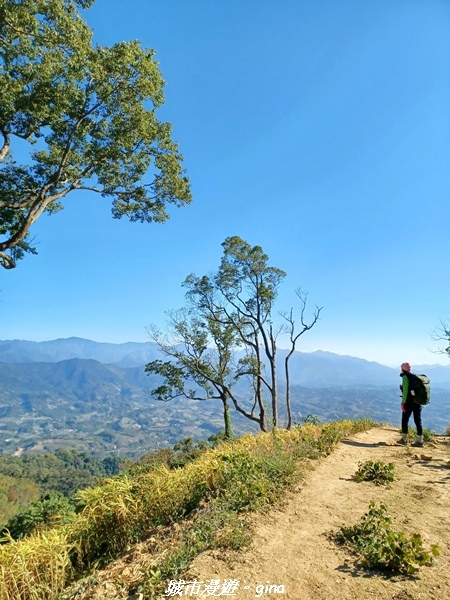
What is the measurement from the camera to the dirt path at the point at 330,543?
264cm

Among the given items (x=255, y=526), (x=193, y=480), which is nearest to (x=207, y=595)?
(x=255, y=526)

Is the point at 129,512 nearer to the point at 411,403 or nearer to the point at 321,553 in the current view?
the point at 321,553

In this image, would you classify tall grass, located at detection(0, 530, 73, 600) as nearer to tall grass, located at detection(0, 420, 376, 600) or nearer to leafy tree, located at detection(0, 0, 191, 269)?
tall grass, located at detection(0, 420, 376, 600)

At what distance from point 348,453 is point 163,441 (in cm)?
19862

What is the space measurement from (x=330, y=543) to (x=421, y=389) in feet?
19.1

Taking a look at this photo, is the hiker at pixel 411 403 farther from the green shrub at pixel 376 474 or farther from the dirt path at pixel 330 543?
the green shrub at pixel 376 474

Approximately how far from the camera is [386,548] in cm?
296

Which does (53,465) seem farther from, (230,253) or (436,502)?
(436,502)

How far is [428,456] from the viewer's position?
22.1ft

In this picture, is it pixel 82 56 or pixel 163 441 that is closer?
pixel 82 56

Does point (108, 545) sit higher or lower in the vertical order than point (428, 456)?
lower

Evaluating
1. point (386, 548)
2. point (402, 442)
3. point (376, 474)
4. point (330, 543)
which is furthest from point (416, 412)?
point (386, 548)

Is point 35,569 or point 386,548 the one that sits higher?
point 386,548

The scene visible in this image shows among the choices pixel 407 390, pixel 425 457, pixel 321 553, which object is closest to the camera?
pixel 321 553
